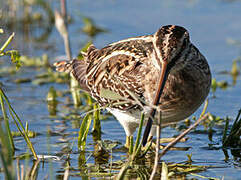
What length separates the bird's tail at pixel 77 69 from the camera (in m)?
6.48

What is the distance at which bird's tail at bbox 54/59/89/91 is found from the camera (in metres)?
6.48

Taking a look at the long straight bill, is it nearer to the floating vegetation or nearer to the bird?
the bird

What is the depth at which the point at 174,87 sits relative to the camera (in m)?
5.28

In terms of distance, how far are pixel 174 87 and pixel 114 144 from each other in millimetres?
856

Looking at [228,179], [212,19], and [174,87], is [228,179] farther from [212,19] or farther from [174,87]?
[212,19]

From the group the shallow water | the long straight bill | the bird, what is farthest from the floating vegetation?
the long straight bill

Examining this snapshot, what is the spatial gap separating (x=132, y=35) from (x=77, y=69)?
10.9 feet

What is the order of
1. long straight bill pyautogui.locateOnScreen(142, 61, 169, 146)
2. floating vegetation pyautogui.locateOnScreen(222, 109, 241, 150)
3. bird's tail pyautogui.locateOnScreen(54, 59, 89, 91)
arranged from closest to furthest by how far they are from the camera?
long straight bill pyautogui.locateOnScreen(142, 61, 169, 146) → floating vegetation pyautogui.locateOnScreen(222, 109, 241, 150) → bird's tail pyautogui.locateOnScreen(54, 59, 89, 91)

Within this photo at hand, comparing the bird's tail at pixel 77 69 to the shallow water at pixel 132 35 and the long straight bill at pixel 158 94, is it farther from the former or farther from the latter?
the long straight bill at pixel 158 94

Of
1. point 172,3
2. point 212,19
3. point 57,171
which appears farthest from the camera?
point 172,3

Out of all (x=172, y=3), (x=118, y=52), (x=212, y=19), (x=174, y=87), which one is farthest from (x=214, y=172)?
(x=172, y=3)

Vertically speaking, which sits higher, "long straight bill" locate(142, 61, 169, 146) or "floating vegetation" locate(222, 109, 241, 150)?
"long straight bill" locate(142, 61, 169, 146)

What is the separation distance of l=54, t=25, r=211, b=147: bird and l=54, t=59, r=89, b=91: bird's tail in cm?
40

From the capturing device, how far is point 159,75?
473 cm
